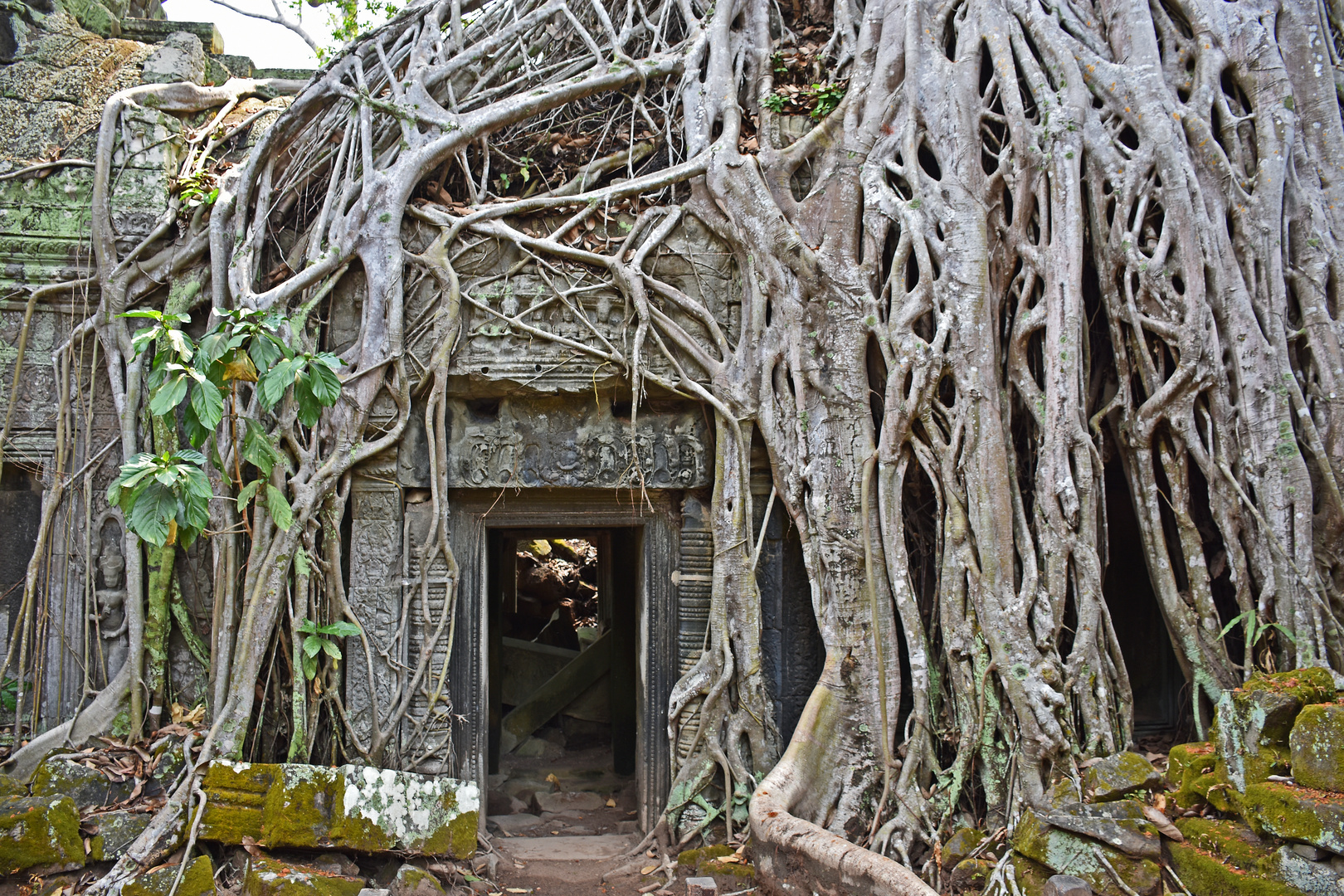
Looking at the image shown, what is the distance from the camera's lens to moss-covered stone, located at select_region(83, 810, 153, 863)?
2988 mm

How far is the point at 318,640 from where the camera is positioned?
133 inches

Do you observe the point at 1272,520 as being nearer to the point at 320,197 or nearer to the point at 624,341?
the point at 624,341

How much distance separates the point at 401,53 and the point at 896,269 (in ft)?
7.89

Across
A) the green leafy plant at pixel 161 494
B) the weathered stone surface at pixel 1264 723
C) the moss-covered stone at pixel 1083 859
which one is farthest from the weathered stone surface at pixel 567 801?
the weathered stone surface at pixel 1264 723

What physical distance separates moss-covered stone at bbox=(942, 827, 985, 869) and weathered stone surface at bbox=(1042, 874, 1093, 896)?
0.52 meters

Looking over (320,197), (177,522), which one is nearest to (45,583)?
(177,522)

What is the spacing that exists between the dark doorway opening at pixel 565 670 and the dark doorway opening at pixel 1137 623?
7.15ft

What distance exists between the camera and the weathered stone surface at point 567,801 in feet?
14.6

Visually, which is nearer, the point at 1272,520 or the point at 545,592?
the point at 1272,520

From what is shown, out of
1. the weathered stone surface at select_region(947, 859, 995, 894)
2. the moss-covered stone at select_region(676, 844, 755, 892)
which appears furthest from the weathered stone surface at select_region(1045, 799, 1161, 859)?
the moss-covered stone at select_region(676, 844, 755, 892)

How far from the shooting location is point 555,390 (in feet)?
12.1

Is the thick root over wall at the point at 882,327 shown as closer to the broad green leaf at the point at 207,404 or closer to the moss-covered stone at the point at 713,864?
the moss-covered stone at the point at 713,864

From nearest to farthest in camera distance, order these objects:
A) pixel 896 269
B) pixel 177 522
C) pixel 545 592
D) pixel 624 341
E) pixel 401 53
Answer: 1. pixel 177 522
2. pixel 896 269
3. pixel 624 341
4. pixel 401 53
5. pixel 545 592

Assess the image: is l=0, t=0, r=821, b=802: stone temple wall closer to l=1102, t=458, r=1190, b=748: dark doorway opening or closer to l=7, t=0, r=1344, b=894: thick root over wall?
l=7, t=0, r=1344, b=894: thick root over wall
